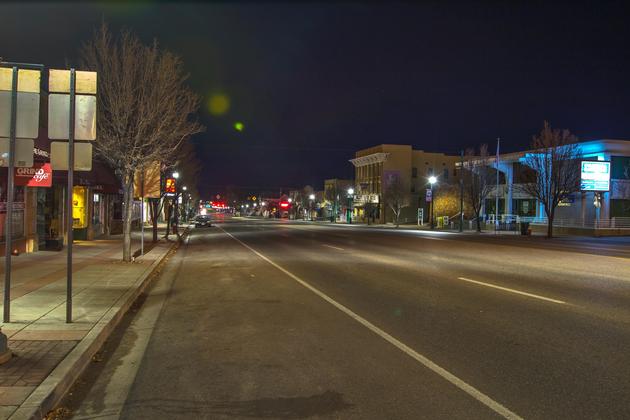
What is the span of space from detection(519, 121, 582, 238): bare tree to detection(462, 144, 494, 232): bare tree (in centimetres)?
878

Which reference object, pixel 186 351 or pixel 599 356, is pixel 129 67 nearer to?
pixel 186 351

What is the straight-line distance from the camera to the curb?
484 cm

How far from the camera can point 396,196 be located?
74.6 meters

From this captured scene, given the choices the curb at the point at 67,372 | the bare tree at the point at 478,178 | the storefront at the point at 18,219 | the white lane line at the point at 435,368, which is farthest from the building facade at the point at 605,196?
the curb at the point at 67,372

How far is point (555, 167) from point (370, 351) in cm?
4164

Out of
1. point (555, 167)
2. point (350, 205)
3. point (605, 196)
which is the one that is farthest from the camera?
point (350, 205)

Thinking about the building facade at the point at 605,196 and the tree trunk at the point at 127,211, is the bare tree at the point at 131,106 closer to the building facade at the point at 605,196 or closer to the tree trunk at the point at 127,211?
the tree trunk at the point at 127,211

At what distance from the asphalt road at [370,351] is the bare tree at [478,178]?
41614 mm

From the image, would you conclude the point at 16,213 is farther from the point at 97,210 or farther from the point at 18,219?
the point at 97,210

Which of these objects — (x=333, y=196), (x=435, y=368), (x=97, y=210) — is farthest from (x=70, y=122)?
(x=333, y=196)

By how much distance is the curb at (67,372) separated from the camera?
484 cm

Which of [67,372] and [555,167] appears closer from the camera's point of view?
[67,372]

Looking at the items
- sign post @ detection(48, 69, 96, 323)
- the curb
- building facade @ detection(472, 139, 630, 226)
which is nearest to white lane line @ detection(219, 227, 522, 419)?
the curb

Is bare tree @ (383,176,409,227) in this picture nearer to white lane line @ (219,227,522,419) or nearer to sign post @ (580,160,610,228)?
sign post @ (580,160,610,228)
